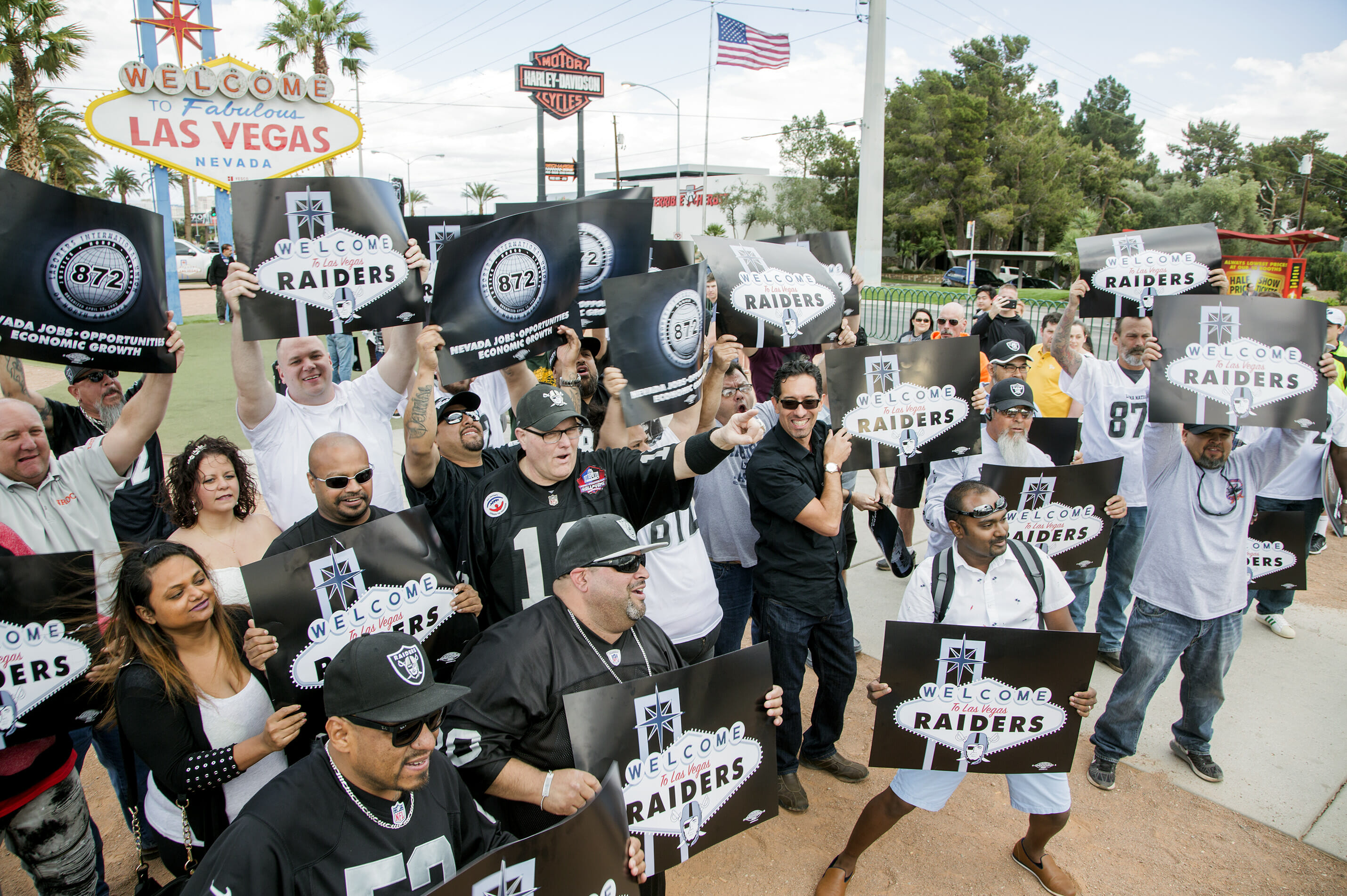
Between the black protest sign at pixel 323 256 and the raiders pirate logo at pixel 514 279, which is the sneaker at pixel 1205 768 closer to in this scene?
the raiders pirate logo at pixel 514 279

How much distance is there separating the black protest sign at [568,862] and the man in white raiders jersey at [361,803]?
166mm

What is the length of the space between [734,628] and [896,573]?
186cm

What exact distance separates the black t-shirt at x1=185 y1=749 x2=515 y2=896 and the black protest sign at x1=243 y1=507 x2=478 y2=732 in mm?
853

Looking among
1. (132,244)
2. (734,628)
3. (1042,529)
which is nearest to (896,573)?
(1042,529)

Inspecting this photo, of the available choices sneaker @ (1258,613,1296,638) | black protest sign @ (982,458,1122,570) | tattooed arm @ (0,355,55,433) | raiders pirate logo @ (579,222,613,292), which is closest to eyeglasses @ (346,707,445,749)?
raiders pirate logo @ (579,222,613,292)

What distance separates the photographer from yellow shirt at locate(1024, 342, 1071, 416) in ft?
20.6

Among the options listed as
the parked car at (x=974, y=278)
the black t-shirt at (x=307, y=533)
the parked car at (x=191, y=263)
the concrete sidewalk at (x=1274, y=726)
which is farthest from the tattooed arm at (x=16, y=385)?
the parked car at (x=191, y=263)

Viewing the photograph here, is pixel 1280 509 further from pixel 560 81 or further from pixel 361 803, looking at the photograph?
pixel 560 81

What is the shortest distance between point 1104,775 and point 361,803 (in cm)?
393

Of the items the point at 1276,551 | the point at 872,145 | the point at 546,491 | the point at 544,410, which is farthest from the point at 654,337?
the point at 872,145

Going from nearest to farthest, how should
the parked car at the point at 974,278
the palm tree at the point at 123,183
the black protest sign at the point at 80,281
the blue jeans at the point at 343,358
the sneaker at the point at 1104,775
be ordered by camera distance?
1. the black protest sign at the point at 80,281
2. the sneaker at the point at 1104,775
3. the blue jeans at the point at 343,358
4. the parked car at the point at 974,278
5. the palm tree at the point at 123,183

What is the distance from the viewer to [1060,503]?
15.7 feet

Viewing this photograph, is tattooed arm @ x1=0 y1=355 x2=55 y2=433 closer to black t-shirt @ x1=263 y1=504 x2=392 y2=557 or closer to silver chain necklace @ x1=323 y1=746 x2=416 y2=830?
black t-shirt @ x1=263 y1=504 x2=392 y2=557

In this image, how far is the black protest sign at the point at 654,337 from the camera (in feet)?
12.7
